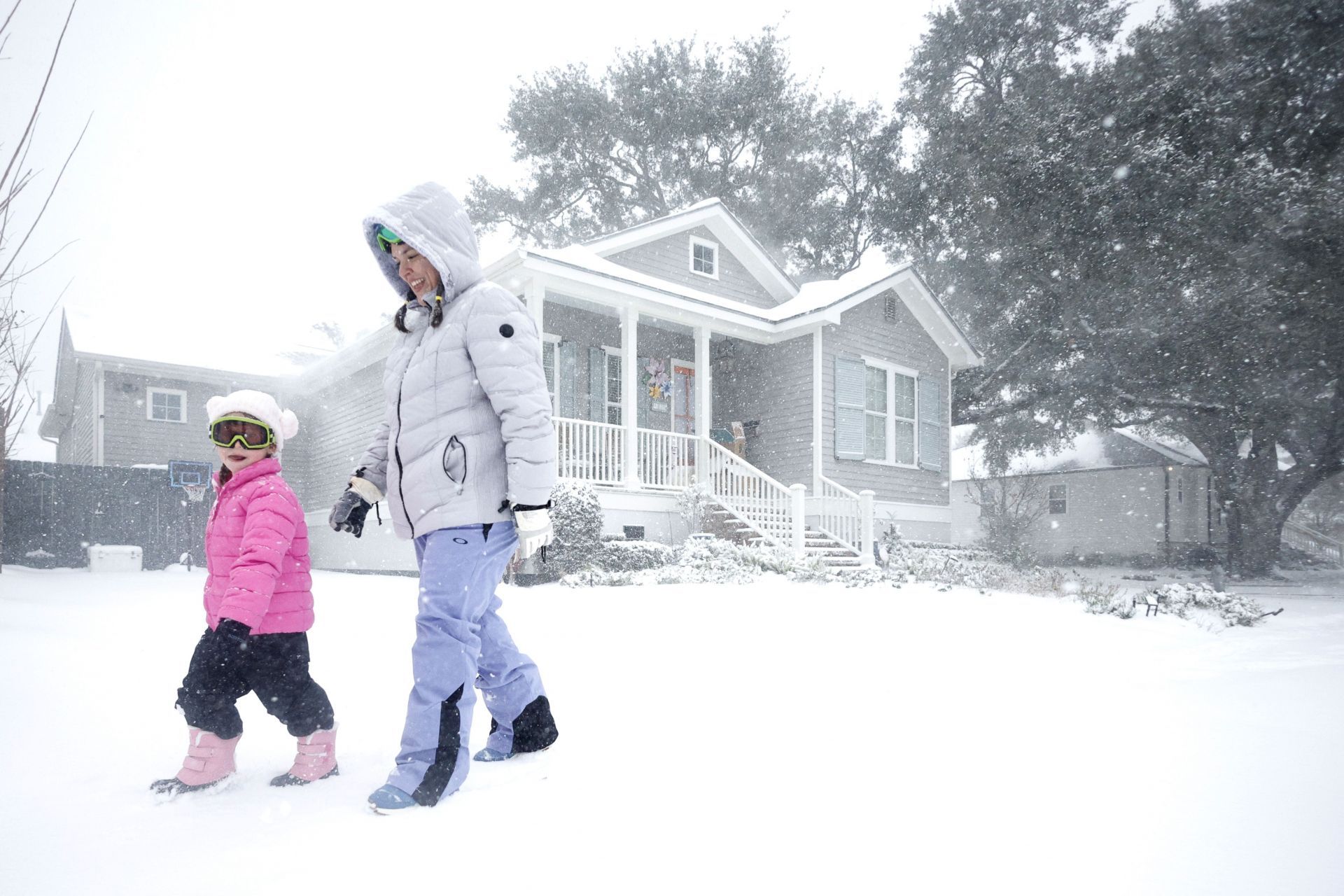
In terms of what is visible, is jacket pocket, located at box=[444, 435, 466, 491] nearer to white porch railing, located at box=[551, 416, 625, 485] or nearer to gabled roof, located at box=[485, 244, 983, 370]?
gabled roof, located at box=[485, 244, 983, 370]

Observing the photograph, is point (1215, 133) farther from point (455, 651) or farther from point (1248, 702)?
point (455, 651)

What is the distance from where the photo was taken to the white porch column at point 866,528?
11.4 m

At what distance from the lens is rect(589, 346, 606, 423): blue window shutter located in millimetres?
12766

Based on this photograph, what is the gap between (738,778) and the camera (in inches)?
106

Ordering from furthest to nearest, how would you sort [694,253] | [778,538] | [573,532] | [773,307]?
[773,307] < [694,253] < [778,538] < [573,532]

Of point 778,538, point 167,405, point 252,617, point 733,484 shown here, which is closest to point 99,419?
point 167,405

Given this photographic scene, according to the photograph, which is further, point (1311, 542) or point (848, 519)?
point (1311, 542)

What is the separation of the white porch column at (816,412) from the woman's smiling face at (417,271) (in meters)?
10.8

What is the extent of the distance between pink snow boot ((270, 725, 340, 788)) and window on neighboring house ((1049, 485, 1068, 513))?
83.5 feet

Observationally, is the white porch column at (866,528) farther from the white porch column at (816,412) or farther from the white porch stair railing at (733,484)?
the white porch column at (816,412)

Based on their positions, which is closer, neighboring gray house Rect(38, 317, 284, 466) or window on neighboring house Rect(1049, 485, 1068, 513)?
neighboring gray house Rect(38, 317, 284, 466)

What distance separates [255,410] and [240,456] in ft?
0.51

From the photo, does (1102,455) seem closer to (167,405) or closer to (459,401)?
(167,405)

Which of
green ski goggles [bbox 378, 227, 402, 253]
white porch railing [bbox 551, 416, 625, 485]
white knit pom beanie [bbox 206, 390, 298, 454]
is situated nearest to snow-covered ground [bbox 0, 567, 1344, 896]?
white knit pom beanie [bbox 206, 390, 298, 454]
